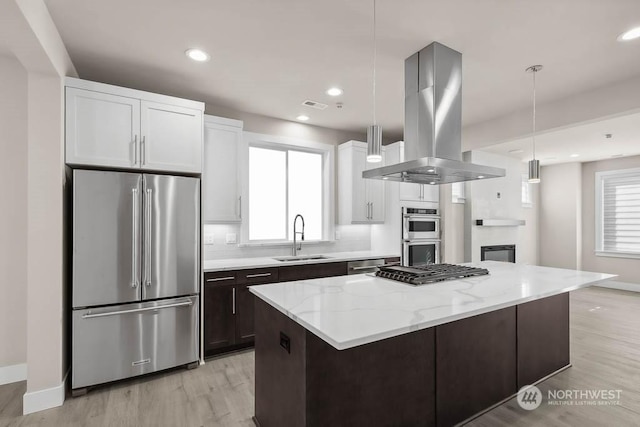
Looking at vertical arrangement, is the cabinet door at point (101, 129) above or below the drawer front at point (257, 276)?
above

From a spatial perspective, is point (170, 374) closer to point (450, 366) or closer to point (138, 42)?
point (450, 366)

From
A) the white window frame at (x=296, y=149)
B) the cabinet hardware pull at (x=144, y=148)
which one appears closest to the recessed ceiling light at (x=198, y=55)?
the cabinet hardware pull at (x=144, y=148)

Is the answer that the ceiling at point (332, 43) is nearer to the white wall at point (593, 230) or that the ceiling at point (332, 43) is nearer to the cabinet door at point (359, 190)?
the cabinet door at point (359, 190)

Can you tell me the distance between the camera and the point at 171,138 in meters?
2.87

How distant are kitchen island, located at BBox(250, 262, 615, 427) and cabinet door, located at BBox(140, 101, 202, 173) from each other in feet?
5.16

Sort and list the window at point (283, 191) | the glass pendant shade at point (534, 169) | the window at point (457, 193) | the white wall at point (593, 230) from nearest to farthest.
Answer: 1. the glass pendant shade at point (534, 169)
2. the window at point (283, 191)
3. the window at point (457, 193)
4. the white wall at point (593, 230)

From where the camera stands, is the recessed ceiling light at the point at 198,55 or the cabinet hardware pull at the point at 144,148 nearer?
the recessed ceiling light at the point at 198,55

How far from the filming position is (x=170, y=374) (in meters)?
2.81

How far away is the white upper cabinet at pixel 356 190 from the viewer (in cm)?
447

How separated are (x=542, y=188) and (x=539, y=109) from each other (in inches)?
169

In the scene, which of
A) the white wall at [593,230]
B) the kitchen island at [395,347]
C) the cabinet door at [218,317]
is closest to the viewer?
the kitchen island at [395,347]

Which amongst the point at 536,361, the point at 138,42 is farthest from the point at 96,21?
the point at 536,361

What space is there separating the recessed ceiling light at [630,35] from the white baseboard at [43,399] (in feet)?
16.0

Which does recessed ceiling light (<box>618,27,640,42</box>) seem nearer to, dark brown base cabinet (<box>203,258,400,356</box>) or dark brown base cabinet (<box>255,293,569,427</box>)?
dark brown base cabinet (<box>255,293,569,427</box>)
